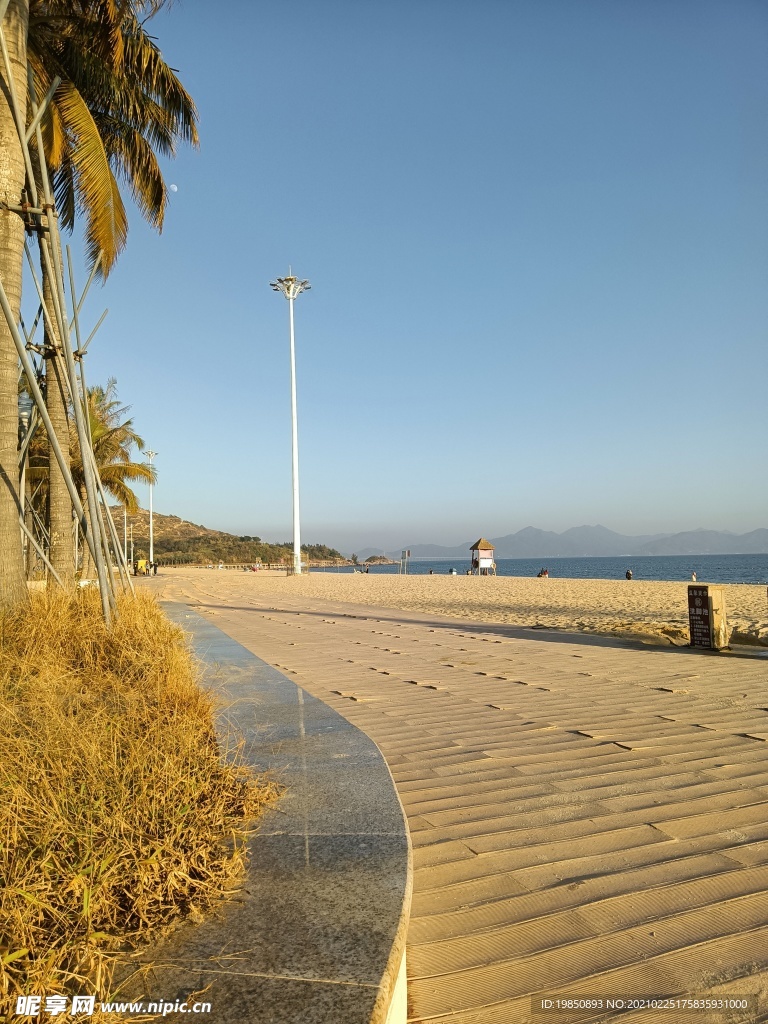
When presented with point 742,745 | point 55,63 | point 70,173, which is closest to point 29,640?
point 742,745

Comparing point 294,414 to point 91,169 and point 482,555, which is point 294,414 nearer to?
point 482,555

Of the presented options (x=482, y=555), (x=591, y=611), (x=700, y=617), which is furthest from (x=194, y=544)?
(x=700, y=617)

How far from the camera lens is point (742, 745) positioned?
408 cm

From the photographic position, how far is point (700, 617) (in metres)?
8.20

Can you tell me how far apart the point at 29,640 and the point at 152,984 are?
3.42m

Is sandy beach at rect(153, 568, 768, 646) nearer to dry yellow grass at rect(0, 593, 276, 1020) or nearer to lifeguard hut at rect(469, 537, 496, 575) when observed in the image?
dry yellow grass at rect(0, 593, 276, 1020)

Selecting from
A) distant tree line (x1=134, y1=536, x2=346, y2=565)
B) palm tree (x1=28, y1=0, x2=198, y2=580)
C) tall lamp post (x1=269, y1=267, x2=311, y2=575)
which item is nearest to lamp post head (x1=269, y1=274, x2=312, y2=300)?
tall lamp post (x1=269, y1=267, x2=311, y2=575)

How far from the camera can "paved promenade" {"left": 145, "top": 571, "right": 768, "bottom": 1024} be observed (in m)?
1.93

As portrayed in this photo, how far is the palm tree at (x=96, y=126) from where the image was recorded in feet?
27.1

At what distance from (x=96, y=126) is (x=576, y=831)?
33.9 feet

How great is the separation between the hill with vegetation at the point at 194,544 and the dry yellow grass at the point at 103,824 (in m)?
60.7

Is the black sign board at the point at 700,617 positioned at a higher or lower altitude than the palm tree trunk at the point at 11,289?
lower

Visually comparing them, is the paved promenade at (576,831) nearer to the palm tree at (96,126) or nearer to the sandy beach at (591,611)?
the sandy beach at (591,611)

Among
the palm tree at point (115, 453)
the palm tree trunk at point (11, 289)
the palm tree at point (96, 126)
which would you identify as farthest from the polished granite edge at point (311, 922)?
the palm tree at point (115, 453)
